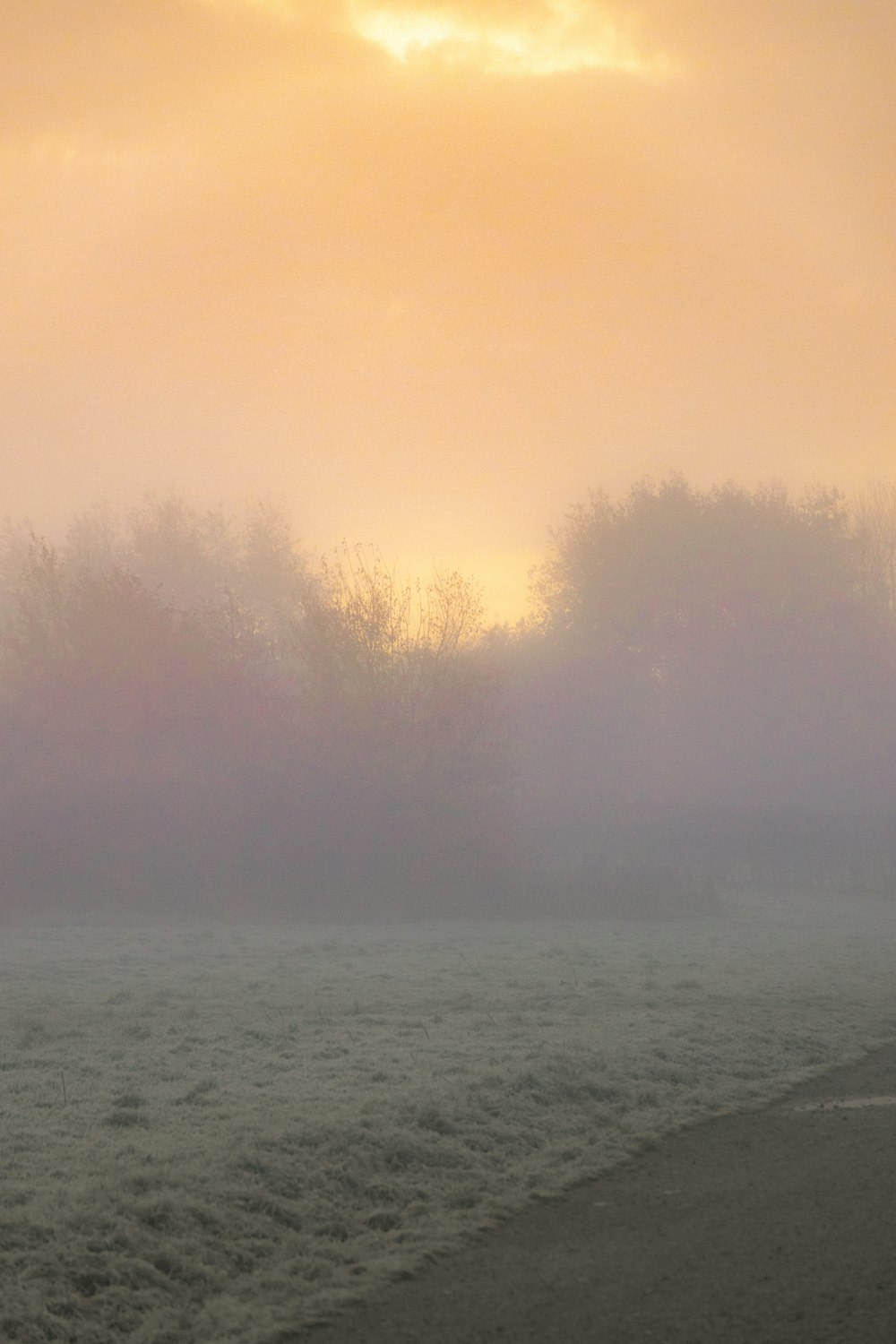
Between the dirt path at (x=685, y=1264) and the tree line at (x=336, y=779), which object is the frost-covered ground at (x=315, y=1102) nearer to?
the dirt path at (x=685, y=1264)

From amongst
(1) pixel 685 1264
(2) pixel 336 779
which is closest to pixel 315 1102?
(1) pixel 685 1264

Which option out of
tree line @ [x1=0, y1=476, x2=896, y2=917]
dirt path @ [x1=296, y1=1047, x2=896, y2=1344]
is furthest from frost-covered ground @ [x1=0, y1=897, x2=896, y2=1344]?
tree line @ [x1=0, y1=476, x2=896, y2=917]

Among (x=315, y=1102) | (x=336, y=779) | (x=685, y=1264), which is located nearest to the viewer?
(x=685, y=1264)

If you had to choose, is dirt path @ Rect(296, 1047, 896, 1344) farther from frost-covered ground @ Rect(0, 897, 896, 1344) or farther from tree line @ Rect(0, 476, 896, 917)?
tree line @ Rect(0, 476, 896, 917)

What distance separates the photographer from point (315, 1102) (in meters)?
11.5

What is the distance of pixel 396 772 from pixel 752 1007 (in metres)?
31.2

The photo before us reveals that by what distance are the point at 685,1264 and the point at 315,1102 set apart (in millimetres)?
4813

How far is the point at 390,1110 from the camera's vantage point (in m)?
11.1

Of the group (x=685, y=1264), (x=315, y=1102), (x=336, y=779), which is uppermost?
(x=336, y=779)

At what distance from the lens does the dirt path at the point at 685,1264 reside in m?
6.73

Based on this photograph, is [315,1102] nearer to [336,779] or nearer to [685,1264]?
[685,1264]

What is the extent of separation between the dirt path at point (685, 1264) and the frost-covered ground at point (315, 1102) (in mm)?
464

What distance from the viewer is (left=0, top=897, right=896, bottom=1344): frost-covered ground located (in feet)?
24.7

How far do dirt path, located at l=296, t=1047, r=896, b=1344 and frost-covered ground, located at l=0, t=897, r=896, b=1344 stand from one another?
0.46 meters
